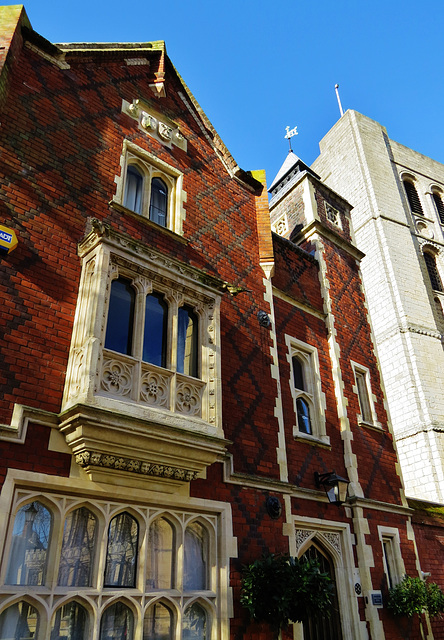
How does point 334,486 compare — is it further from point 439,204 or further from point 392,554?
point 439,204

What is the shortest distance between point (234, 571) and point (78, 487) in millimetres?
2794

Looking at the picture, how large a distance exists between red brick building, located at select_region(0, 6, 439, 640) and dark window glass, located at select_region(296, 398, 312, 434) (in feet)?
0.16

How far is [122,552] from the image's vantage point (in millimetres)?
6375

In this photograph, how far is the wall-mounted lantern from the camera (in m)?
9.35

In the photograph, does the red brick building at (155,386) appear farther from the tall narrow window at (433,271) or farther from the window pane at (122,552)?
the tall narrow window at (433,271)

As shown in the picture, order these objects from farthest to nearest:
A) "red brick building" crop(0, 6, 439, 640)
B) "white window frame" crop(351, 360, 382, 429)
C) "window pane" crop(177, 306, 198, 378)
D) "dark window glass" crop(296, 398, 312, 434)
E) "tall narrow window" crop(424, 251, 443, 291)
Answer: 1. "tall narrow window" crop(424, 251, 443, 291)
2. "white window frame" crop(351, 360, 382, 429)
3. "dark window glass" crop(296, 398, 312, 434)
4. "window pane" crop(177, 306, 198, 378)
5. "red brick building" crop(0, 6, 439, 640)

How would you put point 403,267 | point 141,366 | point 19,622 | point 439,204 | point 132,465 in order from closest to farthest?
point 19,622
point 132,465
point 141,366
point 403,267
point 439,204

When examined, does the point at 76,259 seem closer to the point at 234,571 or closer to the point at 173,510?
the point at 173,510

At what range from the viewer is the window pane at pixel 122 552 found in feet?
20.4

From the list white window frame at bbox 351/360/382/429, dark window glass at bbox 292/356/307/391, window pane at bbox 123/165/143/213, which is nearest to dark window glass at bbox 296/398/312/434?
dark window glass at bbox 292/356/307/391

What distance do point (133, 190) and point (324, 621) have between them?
342 inches

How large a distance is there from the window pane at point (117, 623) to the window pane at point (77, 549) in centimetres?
48

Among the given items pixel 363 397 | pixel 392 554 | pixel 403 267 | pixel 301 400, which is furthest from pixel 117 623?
pixel 403 267

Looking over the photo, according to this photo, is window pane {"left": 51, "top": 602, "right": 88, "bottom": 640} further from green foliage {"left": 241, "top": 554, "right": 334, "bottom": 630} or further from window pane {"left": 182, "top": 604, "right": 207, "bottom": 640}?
green foliage {"left": 241, "top": 554, "right": 334, "bottom": 630}
